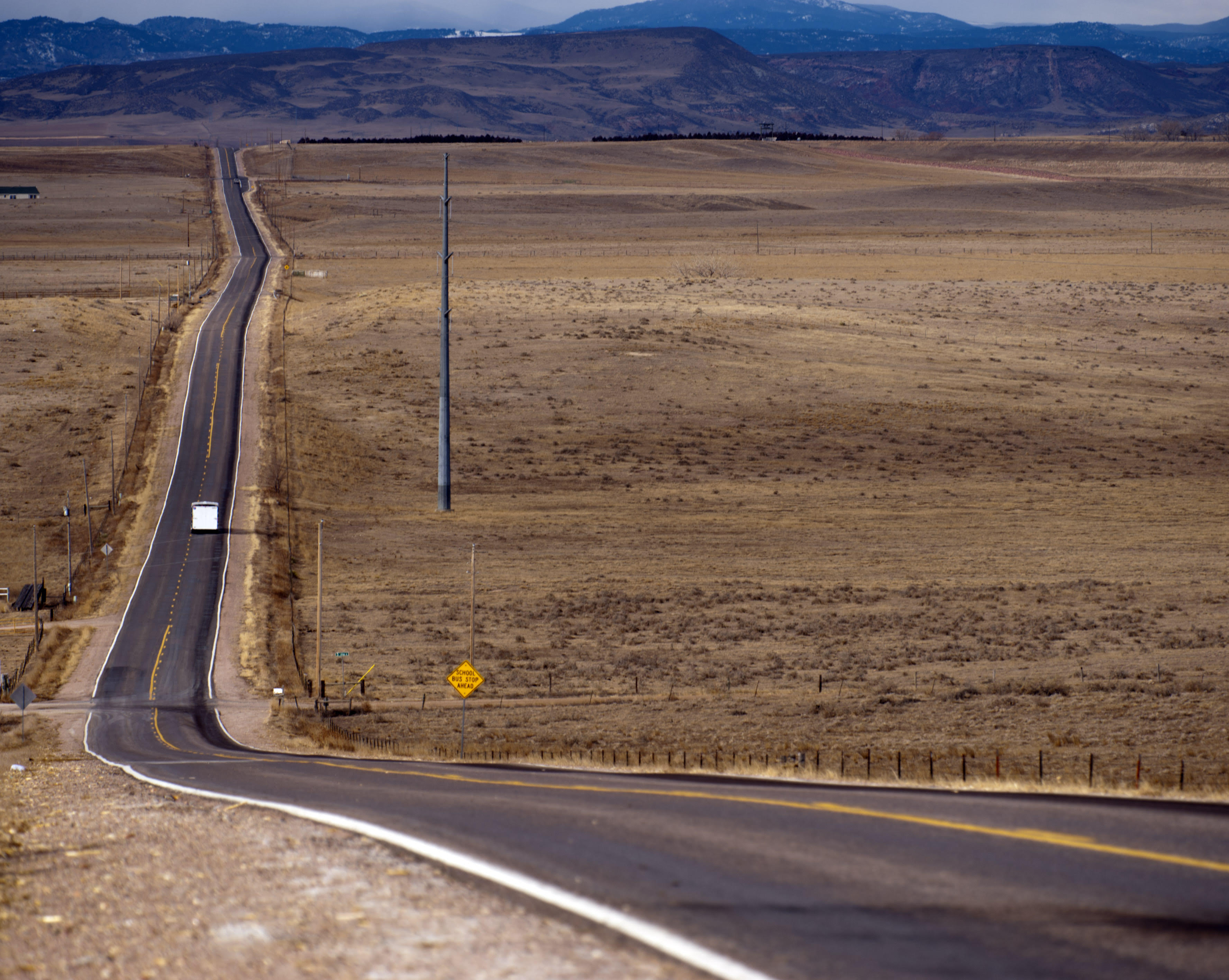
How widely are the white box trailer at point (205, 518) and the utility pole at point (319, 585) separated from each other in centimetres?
460

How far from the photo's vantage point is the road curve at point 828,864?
818 cm

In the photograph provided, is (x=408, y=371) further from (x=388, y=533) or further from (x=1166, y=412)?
(x=1166, y=412)

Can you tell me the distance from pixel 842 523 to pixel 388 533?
20.2 meters

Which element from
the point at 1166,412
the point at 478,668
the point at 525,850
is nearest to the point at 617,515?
the point at 478,668

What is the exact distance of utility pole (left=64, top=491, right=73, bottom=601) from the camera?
2003 inches

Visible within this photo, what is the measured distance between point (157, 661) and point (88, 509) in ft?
63.0

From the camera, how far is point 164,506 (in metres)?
60.7

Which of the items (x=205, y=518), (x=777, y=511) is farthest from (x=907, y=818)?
(x=205, y=518)

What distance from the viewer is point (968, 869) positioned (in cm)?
1013

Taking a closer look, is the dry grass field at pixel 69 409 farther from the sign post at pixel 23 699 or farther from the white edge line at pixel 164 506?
the sign post at pixel 23 699

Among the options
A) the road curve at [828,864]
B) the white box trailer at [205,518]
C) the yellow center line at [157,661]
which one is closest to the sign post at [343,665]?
the yellow center line at [157,661]

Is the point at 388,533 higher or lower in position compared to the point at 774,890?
lower

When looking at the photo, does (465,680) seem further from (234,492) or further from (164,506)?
(164,506)

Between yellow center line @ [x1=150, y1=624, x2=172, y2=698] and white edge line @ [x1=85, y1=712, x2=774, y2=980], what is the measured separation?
28.1m
